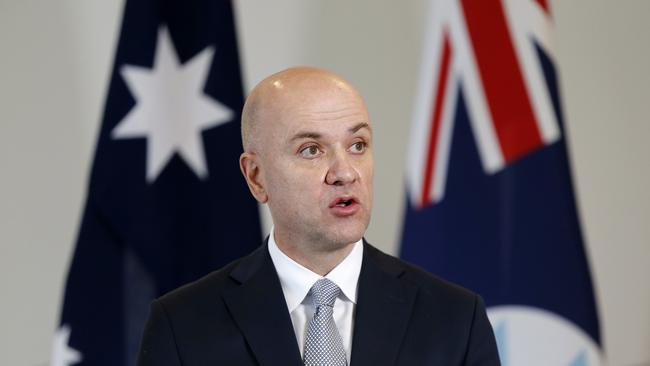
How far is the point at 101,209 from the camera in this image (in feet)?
9.54

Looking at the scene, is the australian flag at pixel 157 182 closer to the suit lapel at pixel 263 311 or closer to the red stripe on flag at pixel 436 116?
the red stripe on flag at pixel 436 116

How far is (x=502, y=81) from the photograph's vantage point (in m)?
2.90

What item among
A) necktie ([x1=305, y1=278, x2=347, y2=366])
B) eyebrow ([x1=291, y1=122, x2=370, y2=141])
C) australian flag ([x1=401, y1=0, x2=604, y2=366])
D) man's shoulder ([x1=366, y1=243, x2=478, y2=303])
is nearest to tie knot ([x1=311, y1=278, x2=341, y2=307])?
necktie ([x1=305, y1=278, x2=347, y2=366])

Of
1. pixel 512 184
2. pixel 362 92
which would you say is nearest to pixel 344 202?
pixel 512 184

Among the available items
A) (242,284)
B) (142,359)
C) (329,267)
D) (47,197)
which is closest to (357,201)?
(329,267)

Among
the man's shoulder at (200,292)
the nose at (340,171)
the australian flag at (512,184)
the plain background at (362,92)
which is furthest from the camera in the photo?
the plain background at (362,92)

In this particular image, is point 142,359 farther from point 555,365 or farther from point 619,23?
point 619,23

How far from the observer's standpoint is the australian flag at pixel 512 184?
9.48 feet

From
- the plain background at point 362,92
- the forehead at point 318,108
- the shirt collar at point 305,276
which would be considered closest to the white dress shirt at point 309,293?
the shirt collar at point 305,276

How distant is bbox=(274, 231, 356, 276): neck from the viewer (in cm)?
155

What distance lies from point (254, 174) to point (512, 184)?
4.74 ft

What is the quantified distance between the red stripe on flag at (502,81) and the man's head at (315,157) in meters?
1.43

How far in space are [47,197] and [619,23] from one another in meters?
2.03

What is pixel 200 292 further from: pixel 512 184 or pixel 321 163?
pixel 512 184
